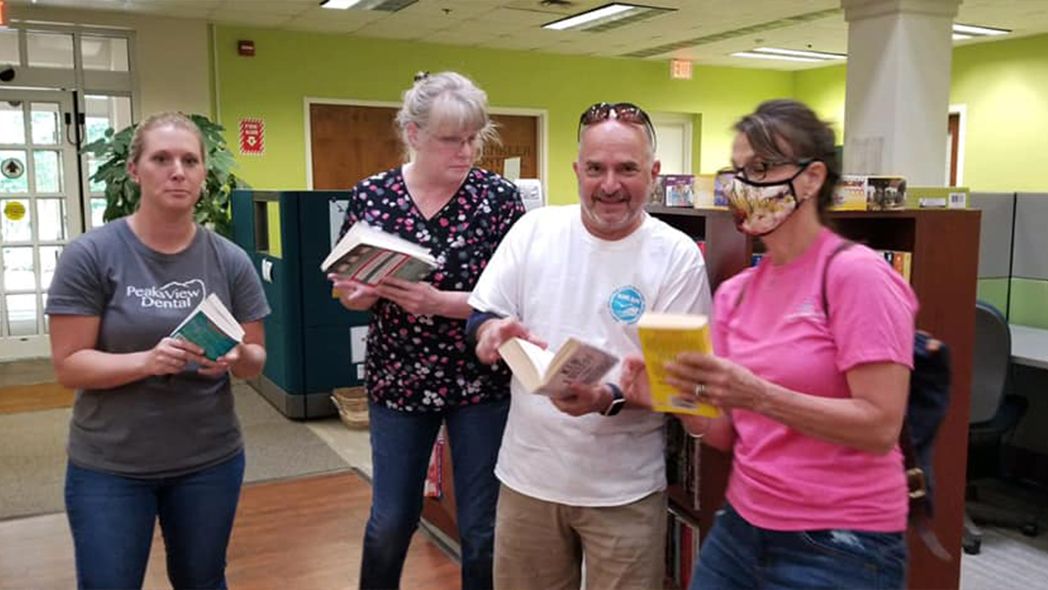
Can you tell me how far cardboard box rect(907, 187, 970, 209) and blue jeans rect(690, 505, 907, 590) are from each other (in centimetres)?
144

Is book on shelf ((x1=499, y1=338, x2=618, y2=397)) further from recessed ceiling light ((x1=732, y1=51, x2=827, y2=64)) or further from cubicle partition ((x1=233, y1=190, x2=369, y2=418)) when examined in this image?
recessed ceiling light ((x1=732, y1=51, x2=827, y2=64))

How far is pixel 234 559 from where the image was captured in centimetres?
307

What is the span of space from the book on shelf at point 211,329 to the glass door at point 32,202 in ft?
19.7

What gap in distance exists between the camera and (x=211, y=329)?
5.16 ft

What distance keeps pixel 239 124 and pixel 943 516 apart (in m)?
6.93

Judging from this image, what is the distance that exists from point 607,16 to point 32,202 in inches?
195

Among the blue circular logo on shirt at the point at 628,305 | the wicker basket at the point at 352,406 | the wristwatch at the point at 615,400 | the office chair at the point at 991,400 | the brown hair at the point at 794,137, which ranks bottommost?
the wicker basket at the point at 352,406

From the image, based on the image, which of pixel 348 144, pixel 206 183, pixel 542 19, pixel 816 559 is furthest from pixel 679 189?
pixel 348 144

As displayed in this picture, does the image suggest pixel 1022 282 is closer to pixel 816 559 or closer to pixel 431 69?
pixel 816 559

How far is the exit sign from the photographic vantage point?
9.77 meters

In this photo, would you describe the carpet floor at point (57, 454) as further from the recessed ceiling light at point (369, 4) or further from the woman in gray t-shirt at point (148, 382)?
the recessed ceiling light at point (369, 4)

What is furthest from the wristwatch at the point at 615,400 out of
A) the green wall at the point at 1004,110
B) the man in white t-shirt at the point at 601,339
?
the green wall at the point at 1004,110

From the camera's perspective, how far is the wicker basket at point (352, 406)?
15.3ft

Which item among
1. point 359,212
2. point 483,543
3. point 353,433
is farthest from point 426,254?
point 353,433
